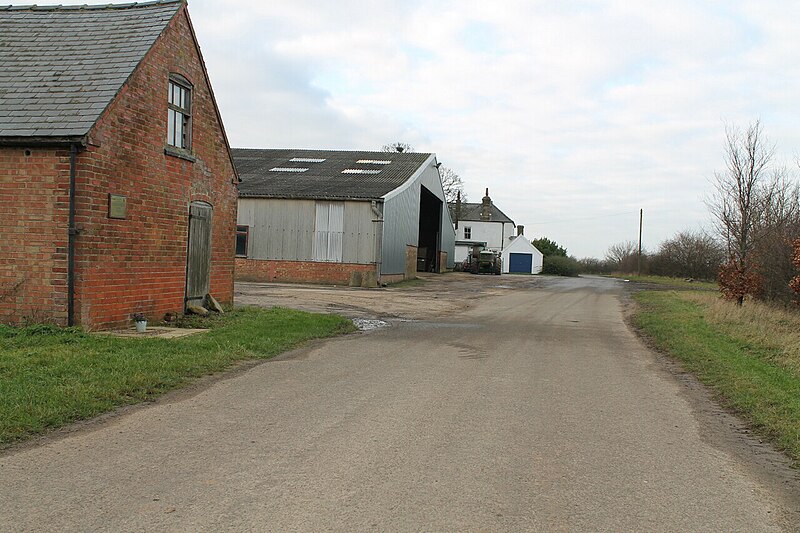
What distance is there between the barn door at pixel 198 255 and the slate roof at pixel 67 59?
A: 11.6 feet

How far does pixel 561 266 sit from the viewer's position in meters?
81.9

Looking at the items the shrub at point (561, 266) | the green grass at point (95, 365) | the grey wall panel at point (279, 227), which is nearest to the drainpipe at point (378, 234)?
the grey wall panel at point (279, 227)

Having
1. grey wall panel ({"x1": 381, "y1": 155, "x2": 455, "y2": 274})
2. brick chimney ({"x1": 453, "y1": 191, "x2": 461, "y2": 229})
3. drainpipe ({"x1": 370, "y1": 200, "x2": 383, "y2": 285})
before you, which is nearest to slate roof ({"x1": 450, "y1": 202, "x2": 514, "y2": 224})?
brick chimney ({"x1": 453, "y1": 191, "x2": 461, "y2": 229})

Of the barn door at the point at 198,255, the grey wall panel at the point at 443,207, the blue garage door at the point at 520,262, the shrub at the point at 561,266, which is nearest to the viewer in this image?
the barn door at the point at 198,255

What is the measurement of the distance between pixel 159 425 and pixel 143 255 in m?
7.73

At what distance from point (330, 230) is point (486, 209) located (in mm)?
60116

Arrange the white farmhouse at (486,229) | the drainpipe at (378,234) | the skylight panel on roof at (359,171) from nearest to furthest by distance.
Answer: the drainpipe at (378,234), the skylight panel on roof at (359,171), the white farmhouse at (486,229)

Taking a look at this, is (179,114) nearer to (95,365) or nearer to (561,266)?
(95,365)

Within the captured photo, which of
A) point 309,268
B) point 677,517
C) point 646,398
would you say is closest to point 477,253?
point 309,268

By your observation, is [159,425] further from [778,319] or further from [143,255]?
[778,319]

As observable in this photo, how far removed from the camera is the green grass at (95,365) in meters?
7.06

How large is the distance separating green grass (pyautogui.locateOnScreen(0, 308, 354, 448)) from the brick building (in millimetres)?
1123

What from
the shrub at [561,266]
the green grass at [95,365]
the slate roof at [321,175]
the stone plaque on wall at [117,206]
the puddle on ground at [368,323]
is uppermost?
the slate roof at [321,175]

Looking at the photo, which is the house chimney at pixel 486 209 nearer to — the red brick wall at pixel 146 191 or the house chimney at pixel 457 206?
the house chimney at pixel 457 206
